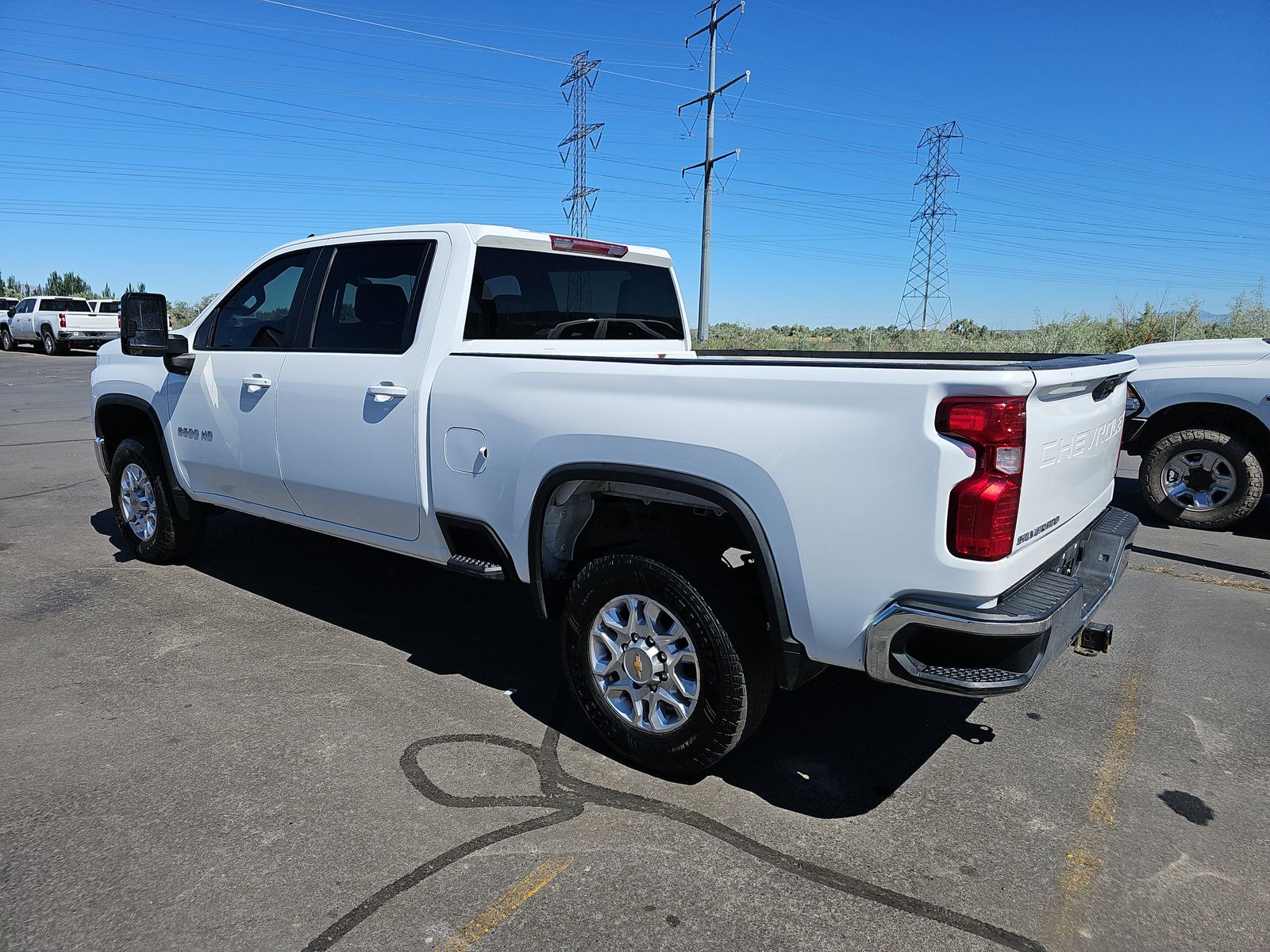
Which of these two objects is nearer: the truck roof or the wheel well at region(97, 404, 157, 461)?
the truck roof

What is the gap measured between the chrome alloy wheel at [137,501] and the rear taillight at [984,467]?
202 inches

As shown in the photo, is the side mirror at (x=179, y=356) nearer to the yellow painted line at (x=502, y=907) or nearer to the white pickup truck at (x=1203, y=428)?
the yellow painted line at (x=502, y=907)

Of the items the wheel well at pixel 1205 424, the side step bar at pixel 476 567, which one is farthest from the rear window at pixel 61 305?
the wheel well at pixel 1205 424

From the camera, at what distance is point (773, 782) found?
3.31 metres

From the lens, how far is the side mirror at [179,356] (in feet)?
16.8

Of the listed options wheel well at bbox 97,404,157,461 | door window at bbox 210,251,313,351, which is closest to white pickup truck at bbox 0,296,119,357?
wheel well at bbox 97,404,157,461

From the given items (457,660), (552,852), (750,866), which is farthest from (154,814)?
(750,866)

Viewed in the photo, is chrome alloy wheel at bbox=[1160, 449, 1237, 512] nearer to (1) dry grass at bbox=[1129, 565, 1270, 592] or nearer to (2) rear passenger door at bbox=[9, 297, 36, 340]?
(1) dry grass at bbox=[1129, 565, 1270, 592]

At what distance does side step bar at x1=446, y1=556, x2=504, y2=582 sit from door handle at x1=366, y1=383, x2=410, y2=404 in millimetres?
770

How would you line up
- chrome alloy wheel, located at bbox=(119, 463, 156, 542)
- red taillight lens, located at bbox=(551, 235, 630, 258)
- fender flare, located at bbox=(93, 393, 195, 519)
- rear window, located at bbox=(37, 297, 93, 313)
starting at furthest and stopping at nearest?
rear window, located at bbox=(37, 297, 93, 313), chrome alloy wheel, located at bbox=(119, 463, 156, 542), fender flare, located at bbox=(93, 393, 195, 519), red taillight lens, located at bbox=(551, 235, 630, 258)

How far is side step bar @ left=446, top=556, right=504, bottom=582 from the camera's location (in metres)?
3.82

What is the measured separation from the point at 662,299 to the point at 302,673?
2894 mm

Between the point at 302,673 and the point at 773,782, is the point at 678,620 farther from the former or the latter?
the point at 302,673

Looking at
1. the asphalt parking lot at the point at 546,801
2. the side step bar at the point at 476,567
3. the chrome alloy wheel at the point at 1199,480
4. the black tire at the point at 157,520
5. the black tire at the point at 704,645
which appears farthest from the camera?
the chrome alloy wheel at the point at 1199,480
